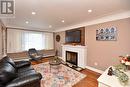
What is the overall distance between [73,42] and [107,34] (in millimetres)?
1937

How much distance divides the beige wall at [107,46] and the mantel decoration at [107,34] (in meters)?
0.12

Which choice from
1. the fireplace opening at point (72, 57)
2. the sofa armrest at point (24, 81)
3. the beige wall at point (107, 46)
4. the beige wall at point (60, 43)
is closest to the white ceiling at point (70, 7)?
the beige wall at point (107, 46)

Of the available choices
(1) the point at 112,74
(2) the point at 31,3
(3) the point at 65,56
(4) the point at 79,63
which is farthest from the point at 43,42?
(1) the point at 112,74

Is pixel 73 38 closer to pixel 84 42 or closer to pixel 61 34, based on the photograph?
pixel 84 42

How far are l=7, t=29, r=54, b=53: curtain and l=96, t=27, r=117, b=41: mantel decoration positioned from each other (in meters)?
4.08

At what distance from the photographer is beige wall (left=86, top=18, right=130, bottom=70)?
2738 mm

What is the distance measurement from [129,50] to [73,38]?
2630 mm

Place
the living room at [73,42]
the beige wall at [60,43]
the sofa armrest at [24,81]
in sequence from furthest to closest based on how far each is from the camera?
the beige wall at [60,43], the living room at [73,42], the sofa armrest at [24,81]

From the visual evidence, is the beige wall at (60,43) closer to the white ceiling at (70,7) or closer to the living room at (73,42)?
the living room at (73,42)

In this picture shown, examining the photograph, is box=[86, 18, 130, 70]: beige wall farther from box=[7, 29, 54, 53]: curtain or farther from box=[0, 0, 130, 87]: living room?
box=[7, 29, 54, 53]: curtain

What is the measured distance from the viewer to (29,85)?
1.61m

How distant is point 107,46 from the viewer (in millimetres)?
3211

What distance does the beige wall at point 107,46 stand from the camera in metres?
2.74

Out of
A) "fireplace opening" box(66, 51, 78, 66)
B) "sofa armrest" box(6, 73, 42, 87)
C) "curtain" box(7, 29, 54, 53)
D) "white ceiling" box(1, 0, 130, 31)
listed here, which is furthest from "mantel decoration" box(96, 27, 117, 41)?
"curtain" box(7, 29, 54, 53)
